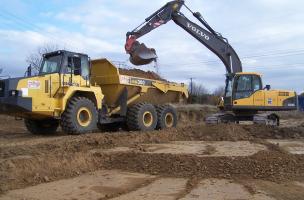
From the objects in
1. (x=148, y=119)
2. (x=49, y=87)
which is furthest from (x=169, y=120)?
(x=49, y=87)

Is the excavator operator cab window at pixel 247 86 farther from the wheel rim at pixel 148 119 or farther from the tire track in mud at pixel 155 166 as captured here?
the tire track in mud at pixel 155 166

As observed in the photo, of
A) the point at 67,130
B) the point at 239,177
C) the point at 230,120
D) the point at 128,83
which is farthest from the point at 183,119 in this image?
the point at 239,177

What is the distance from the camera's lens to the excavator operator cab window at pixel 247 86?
2211cm

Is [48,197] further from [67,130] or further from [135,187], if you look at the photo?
[67,130]

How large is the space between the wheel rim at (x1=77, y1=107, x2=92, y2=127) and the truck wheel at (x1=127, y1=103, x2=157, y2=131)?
2.35 metres

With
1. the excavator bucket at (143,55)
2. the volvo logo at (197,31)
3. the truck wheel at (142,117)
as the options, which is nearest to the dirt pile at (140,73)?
the excavator bucket at (143,55)

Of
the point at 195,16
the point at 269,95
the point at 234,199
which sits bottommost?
the point at 234,199

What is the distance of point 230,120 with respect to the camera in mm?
22562

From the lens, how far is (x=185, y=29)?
22.4 m

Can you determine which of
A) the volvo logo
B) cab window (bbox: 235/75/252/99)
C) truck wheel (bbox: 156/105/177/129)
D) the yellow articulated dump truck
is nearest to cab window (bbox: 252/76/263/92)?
cab window (bbox: 235/75/252/99)

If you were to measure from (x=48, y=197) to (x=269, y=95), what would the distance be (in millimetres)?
16174

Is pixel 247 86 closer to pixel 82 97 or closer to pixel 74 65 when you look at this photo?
pixel 82 97

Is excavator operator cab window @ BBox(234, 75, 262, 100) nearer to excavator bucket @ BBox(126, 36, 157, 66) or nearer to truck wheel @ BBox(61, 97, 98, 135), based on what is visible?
excavator bucket @ BBox(126, 36, 157, 66)

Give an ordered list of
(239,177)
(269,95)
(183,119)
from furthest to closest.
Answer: (183,119)
(269,95)
(239,177)
